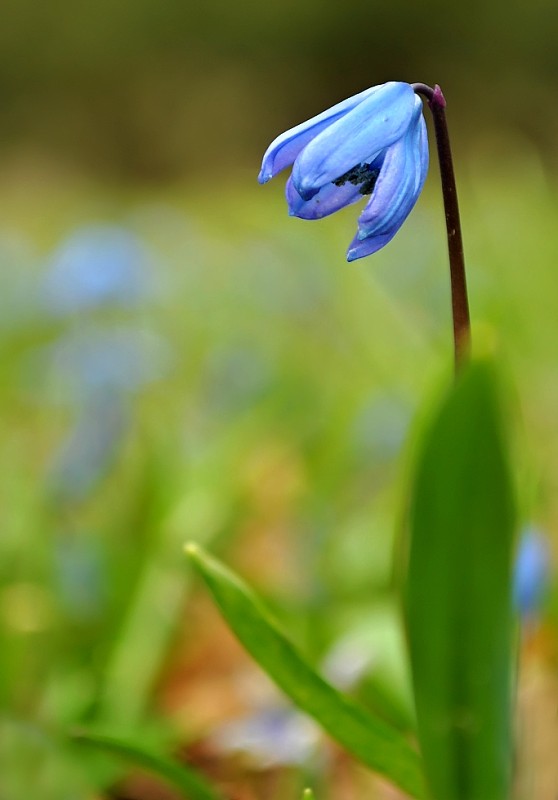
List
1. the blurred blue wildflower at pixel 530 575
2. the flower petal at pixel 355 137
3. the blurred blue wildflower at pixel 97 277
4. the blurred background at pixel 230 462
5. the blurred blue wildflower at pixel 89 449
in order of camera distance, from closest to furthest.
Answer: the flower petal at pixel 355 137, the blurred blue wildflower at pixel 530 575, the blurred background at pixel 230 462, the blurred blue wildflower at pixel 89 449, the blurred blue wildflower at pixel 97 277

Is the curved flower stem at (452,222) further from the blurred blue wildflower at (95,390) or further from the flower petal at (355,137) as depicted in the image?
the blurred blue wildflower at (95,390)

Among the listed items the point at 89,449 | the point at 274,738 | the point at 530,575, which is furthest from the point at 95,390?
the point at 530,575

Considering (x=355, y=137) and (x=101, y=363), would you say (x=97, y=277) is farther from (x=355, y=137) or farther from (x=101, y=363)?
(x=355, y=137)

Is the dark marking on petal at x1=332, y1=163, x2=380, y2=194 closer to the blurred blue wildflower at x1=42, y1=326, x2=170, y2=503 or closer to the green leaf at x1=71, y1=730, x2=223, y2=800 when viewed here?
the green leaf at x1=71, y1=730, x2=223, y2=800

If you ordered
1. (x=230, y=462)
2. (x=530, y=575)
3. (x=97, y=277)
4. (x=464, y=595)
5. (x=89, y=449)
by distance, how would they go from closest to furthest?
(x=464, y=595) → (x=530, y=575) → (x=89, y=449) → (x=230, y=462) → (x=97, y=277)

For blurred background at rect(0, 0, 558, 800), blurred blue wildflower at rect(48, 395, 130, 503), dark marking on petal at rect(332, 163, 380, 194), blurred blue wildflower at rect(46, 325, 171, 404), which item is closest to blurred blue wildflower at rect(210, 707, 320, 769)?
blurred background at rect(0, 0, 558, 800)

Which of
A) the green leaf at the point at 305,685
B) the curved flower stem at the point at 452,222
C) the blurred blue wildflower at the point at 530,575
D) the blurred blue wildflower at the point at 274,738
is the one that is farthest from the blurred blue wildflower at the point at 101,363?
the curved flower stem at the point at 452,222

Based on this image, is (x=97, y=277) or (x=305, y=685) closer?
(x=305, y=685)
